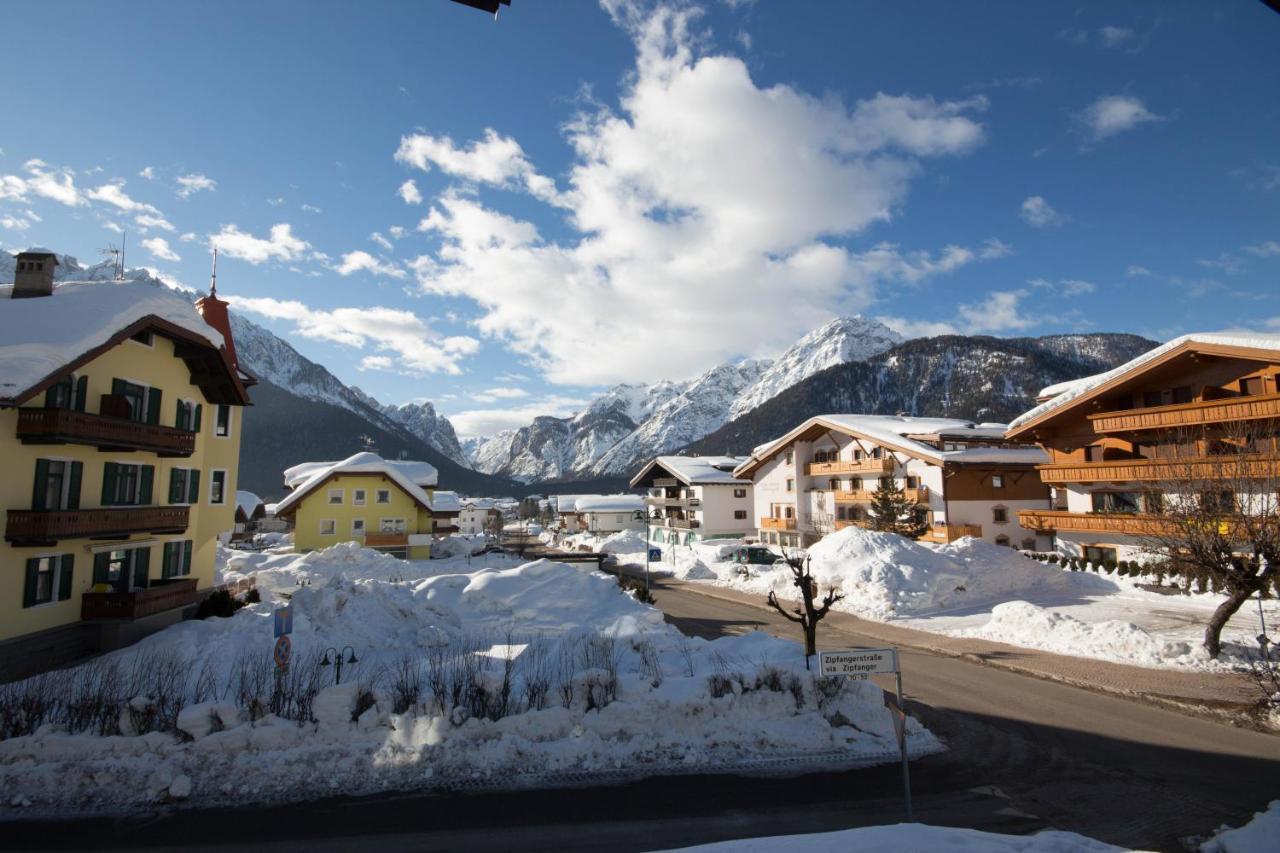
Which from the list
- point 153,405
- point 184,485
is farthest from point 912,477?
point 153,405

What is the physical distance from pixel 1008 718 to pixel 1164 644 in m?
8.30

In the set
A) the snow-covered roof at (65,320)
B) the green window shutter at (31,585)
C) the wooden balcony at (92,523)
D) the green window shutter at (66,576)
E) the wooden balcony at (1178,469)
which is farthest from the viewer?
the wooden balcony at (1178,469)

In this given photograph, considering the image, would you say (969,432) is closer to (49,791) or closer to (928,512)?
(928,512)

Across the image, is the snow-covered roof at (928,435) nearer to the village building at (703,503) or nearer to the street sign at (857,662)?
the village building at (703,503)

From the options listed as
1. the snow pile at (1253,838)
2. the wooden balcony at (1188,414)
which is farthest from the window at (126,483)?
the wooden balcony at (1188,414)

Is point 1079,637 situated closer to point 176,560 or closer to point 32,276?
point 176,560

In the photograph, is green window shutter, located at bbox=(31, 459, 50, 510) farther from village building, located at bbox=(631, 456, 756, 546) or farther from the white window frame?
village building, located at bbox=(631, 456, 756, 546)

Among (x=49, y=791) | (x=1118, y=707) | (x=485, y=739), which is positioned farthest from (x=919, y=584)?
(x=49, y=791)

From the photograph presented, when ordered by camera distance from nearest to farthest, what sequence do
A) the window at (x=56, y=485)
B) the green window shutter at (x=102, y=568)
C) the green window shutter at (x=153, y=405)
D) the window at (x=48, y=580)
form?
the window at (x=48, y=580)
the window at (x=56, y=485)
the green window shutter at (x=102, y=568)
the green window shutter at (x=153, y=405)

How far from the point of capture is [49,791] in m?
9.68

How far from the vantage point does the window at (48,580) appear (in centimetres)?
1794

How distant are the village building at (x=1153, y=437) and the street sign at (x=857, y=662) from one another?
57.0ft

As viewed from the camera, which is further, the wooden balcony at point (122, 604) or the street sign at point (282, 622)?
the wooden balcony at point (122, 604)

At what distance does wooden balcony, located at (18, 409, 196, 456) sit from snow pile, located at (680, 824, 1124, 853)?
811 inches
